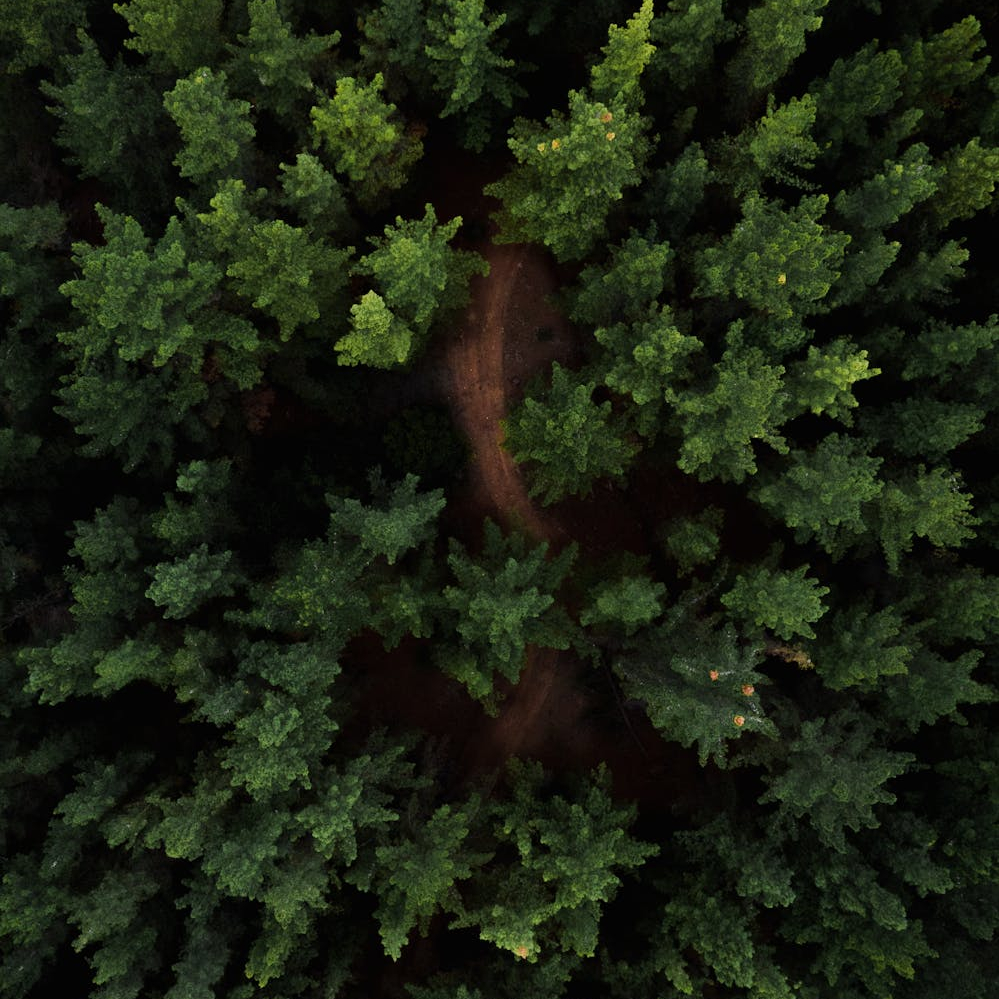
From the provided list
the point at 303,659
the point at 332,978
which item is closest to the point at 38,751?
the point at 303,659

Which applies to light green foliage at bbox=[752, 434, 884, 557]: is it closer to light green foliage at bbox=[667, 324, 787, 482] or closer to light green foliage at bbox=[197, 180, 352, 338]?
light green foliage at bbox=[667, 324, 787, 482]

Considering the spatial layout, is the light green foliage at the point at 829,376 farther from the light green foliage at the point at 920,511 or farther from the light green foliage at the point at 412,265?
the light green foliage at the point at 412,265

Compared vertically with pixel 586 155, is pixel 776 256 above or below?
below

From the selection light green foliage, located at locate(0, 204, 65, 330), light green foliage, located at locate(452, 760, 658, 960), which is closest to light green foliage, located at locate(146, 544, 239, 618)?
light green foliage, located at locate(0, 204, 65, 330)

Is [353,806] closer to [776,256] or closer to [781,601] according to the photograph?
[781,601]

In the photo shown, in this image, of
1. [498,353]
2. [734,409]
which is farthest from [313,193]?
[734,409]
